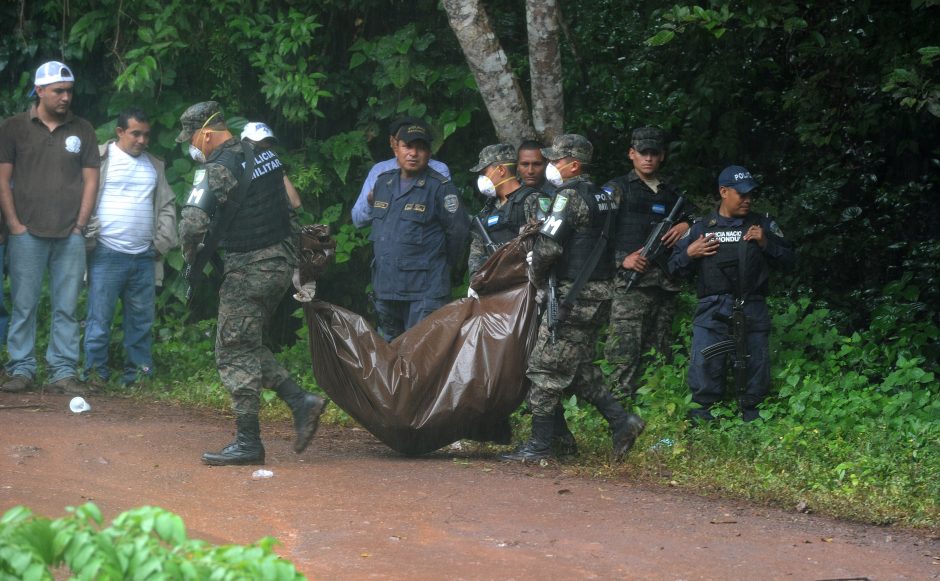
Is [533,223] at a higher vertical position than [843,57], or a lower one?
lower

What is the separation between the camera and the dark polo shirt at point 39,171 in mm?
8758

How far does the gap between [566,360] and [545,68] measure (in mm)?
2526

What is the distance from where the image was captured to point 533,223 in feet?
22.3

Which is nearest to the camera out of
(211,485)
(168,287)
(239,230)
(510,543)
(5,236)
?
(510,543)

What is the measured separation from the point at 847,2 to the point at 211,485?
212 inches

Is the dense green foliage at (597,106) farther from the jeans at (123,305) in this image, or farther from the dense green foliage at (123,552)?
the dense green foliage at (123,552)

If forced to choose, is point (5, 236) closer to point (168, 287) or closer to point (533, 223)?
point (168, 287)

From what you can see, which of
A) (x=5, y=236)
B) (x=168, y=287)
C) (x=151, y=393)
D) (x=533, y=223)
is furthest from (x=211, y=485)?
(x=168, y=287)

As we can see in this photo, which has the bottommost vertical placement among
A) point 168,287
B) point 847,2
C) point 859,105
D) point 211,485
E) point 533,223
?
point 211,485

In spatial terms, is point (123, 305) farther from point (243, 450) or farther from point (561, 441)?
point (561, 441)

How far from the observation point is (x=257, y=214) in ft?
21.4

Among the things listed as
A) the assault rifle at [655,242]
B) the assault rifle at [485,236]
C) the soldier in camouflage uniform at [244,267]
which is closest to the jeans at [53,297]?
the soldier in camouflage uniform at [244,267]

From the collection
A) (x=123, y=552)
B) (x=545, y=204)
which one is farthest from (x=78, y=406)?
(x=123, y=552)

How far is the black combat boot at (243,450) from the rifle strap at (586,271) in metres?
1.79
